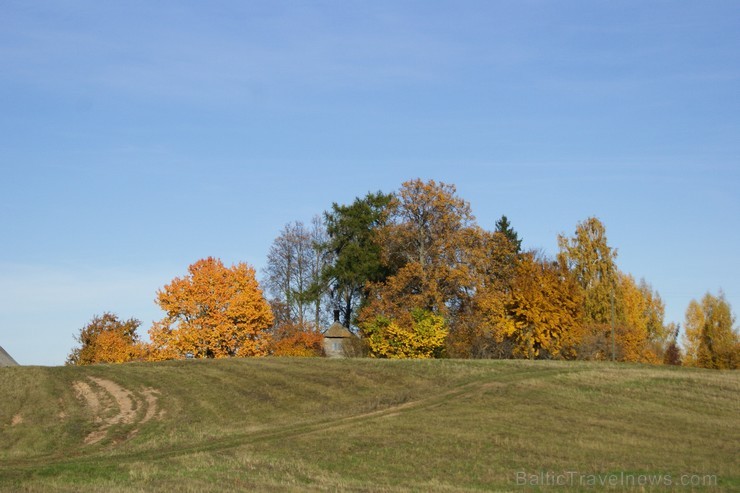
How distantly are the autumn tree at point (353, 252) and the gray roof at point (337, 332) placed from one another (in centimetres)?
282

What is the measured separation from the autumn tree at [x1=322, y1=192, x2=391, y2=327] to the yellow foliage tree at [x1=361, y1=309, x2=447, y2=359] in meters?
13.6

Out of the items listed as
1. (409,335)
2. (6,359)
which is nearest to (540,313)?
(409,335)

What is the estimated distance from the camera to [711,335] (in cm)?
10700

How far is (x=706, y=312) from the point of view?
366 feet

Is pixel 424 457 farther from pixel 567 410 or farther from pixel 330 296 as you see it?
pixel 330 296

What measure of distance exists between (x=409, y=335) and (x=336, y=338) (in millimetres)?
21439

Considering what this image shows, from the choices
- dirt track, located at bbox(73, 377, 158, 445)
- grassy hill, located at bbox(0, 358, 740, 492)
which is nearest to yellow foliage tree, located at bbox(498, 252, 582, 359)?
grassy hill, located at bbox(0, 358, 740, 492)

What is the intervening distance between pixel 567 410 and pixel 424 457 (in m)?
14.1

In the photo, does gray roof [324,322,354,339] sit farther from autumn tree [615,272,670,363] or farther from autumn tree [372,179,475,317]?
autumn tree [615,272,670,363]

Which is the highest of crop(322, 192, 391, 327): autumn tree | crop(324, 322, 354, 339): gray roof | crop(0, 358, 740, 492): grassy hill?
crop(322, 192, 391, 327): autumn tree

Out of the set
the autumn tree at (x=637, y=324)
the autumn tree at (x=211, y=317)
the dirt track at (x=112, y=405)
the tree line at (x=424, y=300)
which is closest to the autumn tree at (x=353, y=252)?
the tree line at (x=424, y=300)

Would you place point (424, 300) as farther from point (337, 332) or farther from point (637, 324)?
point (637, 324)

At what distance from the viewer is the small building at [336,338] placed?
311ft

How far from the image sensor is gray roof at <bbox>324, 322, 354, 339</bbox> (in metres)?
96.7
